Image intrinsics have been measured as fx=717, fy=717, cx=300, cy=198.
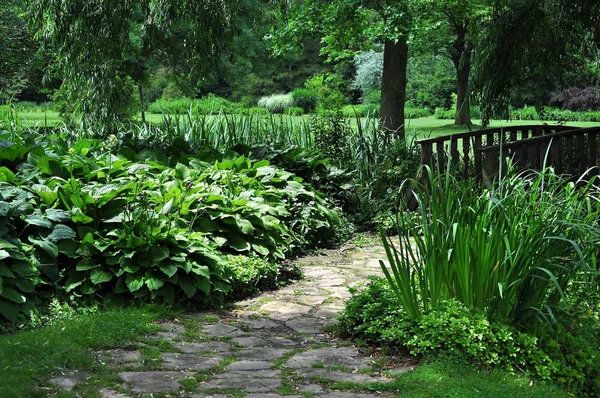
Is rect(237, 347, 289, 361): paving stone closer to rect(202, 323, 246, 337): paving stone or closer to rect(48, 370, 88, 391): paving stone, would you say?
rect(202, 323, 246, 337): paving stone

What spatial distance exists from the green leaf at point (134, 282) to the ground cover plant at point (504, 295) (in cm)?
145

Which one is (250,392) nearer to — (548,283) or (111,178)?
(548,283)

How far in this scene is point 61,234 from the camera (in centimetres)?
459

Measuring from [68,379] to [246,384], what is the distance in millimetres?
800

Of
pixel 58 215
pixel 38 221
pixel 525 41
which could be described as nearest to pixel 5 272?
pixel 38 221

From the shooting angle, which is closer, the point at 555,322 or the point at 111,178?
the point at 555,322

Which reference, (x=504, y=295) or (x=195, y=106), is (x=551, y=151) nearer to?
(x=504, y=295)

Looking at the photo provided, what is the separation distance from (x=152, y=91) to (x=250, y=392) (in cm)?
3370

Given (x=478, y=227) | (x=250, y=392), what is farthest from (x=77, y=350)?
(x=478, y=227)

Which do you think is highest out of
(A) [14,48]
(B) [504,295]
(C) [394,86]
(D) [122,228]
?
(A) [14,48]

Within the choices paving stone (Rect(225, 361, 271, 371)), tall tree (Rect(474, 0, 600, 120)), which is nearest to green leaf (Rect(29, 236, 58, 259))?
paving stone (Rect(225, 361, 271, 371))

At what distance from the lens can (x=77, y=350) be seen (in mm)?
3592

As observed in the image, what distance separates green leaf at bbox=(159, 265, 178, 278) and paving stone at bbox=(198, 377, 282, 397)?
131cm

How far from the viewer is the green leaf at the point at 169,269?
14.9ft
